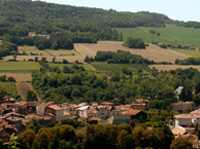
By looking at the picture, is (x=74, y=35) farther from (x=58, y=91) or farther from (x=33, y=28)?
(x=58, y=91)

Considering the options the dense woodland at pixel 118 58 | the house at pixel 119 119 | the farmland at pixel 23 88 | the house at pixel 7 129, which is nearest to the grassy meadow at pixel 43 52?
the dense woodland at pixel 118 58

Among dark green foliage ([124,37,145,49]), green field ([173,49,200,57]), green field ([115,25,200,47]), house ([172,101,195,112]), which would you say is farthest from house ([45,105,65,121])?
green field ([115,25,200,47])

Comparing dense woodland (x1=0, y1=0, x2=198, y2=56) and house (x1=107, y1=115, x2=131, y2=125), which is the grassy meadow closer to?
dense woodland (x1=0, y1=0, x2=198, y2=56)

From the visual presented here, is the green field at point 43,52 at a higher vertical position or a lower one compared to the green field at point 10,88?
higher

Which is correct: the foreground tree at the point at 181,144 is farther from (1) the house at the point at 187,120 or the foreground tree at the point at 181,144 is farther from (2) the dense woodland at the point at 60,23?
(2) the dense woodland at the point at 60,23

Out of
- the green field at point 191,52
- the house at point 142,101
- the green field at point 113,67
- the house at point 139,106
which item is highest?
the house at point 139,106

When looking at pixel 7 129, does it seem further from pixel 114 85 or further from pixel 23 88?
pixel 114 85

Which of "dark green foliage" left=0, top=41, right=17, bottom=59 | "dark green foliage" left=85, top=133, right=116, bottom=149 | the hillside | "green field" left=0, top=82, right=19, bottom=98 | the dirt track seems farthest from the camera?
the hillside
